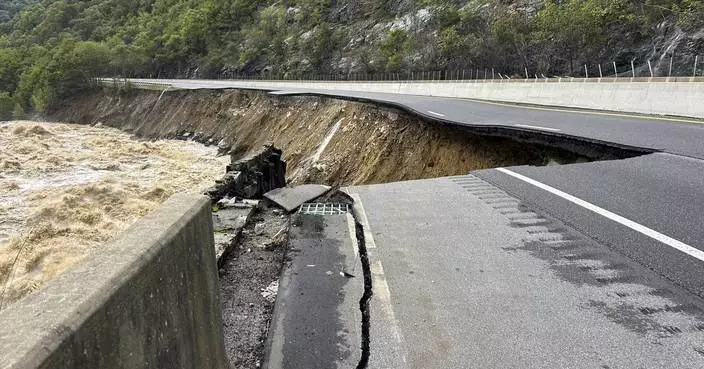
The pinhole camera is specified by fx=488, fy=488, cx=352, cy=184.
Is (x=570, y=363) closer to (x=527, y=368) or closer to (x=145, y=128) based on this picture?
(x=527, y=368)

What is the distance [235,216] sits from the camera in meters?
6.73

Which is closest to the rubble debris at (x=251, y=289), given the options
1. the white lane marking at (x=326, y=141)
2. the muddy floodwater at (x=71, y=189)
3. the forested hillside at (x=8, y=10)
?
the muddy floodwater at (x=71, y=189)

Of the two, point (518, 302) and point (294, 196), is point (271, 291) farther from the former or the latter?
point (294, 196)

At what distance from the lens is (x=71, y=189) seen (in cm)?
2092

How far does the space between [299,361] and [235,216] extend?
360 centimetres

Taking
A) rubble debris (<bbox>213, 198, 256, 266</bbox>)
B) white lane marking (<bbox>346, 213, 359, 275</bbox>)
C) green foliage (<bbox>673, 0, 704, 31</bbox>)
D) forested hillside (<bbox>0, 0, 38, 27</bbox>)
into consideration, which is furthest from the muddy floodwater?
forested hillside (<bbox>0, 0, 38, 27</bbox>)

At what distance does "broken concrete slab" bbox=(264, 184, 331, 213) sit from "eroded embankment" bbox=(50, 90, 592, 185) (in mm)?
5305

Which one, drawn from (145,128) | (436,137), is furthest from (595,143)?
(145,128)

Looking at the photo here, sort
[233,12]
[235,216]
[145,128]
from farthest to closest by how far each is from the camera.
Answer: [233,12], [145,128], [235,216]

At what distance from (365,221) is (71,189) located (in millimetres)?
19019

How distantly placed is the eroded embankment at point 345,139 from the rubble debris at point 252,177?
4257mm

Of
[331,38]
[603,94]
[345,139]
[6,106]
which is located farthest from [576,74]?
[6,106]

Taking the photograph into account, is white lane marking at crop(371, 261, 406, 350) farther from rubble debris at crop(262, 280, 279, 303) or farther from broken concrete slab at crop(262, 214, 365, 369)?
rubble debris at crop(262, 280, 279, 303)

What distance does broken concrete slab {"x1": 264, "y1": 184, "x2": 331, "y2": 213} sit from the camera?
7.38 meters
